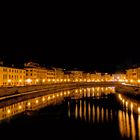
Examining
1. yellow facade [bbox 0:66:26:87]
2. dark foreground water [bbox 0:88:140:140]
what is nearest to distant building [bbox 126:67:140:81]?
yellow facade [bbox 0:66:26:87]

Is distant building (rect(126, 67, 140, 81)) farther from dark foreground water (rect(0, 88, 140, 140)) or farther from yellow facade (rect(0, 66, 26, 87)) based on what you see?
dark foreground water (rect(0, 88, 140, 140))

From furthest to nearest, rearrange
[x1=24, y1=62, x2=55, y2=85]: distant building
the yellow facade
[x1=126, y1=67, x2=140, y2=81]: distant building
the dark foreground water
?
[x1=24, y1=62, x2=55, y2=85]: distant building
[x1=126, y1=67, x2=140, y2=81]: distant building
the yellow facade
the dark foreground water

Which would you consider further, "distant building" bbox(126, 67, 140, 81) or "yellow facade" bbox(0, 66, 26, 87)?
"distant building" bbox(126, 67, 140, 81)

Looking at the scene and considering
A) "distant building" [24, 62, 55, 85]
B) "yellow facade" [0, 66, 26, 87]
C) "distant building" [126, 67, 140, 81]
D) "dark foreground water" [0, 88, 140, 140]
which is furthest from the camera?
"distant building" [24, 62, 55, 85]

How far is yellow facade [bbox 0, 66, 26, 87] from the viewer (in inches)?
1767

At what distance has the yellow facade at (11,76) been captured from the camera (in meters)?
44.9

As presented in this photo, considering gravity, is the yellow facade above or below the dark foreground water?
above

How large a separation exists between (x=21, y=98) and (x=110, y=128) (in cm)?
1816

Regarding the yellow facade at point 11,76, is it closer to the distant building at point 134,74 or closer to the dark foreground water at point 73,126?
the dark foreground water at point 73,126

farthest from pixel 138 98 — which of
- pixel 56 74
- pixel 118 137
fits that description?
pixel 56 74

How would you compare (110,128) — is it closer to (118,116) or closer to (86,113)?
(118,116)

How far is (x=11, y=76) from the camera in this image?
161 feet

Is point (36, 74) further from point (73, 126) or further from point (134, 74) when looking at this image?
point (73, 126)

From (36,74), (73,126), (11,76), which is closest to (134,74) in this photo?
(36,74)
